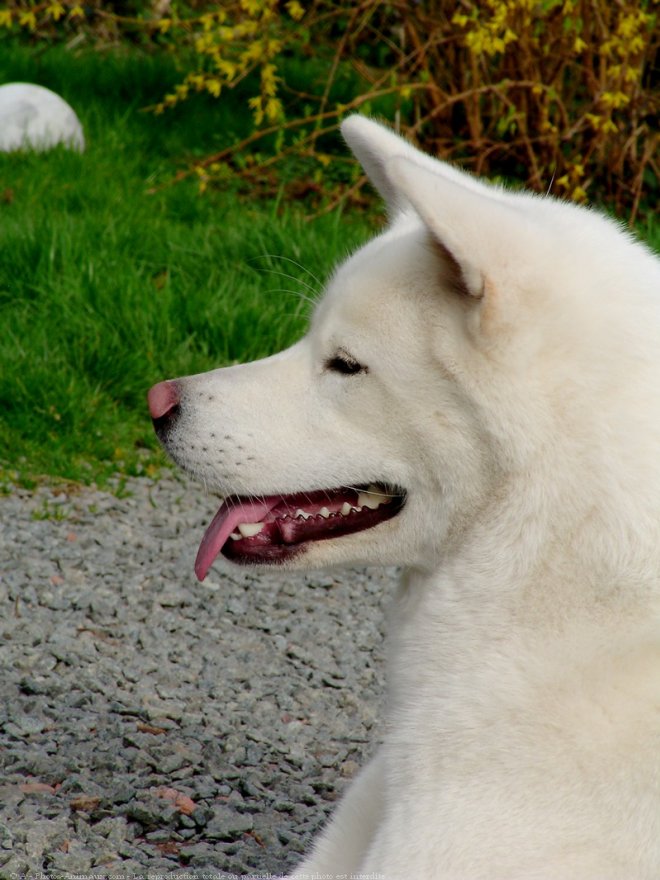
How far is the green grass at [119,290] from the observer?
495 centimetres

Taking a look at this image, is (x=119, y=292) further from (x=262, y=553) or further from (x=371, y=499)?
(x=371, y=499)

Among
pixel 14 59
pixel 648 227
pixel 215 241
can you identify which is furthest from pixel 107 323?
pixel 14 59

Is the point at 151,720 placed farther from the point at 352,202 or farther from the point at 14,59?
the point at 14,59

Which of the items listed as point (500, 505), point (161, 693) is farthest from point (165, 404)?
point (161, 693)

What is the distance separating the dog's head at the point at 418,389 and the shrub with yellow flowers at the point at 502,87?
13.7ft

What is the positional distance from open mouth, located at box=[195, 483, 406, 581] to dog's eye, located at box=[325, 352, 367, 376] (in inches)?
8.2

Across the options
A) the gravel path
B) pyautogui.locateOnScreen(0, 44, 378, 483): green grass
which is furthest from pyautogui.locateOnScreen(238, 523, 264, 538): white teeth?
pyautogui.locateOnScreen(0, 44, 378, 483): green grass

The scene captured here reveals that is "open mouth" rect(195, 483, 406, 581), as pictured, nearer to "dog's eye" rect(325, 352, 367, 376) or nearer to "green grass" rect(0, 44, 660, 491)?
"dog's eye" rect(325, 352, 367, 376)

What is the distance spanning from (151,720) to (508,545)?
1.59m

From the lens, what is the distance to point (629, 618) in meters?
2.01

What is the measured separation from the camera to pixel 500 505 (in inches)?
82.1

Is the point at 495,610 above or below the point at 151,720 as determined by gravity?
above

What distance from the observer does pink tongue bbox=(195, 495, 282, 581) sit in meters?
2.39

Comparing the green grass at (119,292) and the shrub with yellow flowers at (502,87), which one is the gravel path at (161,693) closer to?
the green grass at (119,292)
